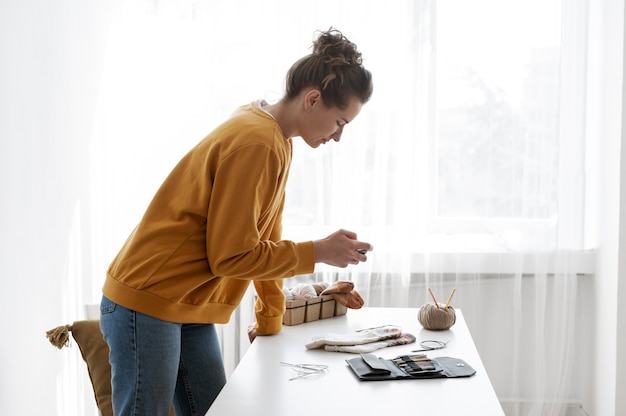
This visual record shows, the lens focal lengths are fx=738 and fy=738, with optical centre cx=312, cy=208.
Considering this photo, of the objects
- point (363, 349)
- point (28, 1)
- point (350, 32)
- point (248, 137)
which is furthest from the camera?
point (350, 32)

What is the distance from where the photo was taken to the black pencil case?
1.51 meters

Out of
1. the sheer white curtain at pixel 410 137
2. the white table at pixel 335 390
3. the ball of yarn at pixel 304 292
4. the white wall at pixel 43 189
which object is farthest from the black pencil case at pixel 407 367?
the white wall at pixel 43 189

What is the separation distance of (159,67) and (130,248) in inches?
57.7

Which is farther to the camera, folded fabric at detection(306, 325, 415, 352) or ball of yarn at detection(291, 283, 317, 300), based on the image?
ball of yarn at detection(291, 283, 317, 300)

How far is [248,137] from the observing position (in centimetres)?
149

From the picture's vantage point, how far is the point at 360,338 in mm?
1771

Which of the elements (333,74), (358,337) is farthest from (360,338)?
(333,74)

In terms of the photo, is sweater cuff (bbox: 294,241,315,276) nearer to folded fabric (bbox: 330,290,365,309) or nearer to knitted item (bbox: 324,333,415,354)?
knitted item (bbox: 324,333,415,354)

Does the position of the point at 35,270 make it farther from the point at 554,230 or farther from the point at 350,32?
→ the point at 554,230

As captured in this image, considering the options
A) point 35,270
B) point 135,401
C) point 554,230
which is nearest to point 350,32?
point 554,230

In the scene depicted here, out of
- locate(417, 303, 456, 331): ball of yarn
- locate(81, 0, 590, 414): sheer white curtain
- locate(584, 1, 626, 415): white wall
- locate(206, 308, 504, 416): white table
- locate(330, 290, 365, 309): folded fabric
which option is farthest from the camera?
locate(81, 0, 590, 414): sheer white curtain

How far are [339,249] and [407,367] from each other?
0.95 feet

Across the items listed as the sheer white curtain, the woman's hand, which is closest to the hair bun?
the woman's hand

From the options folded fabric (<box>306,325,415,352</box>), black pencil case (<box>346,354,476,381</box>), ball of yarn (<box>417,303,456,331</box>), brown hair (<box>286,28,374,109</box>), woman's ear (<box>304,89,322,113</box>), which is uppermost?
brown hair (<box>286,28,374,109</box>)
